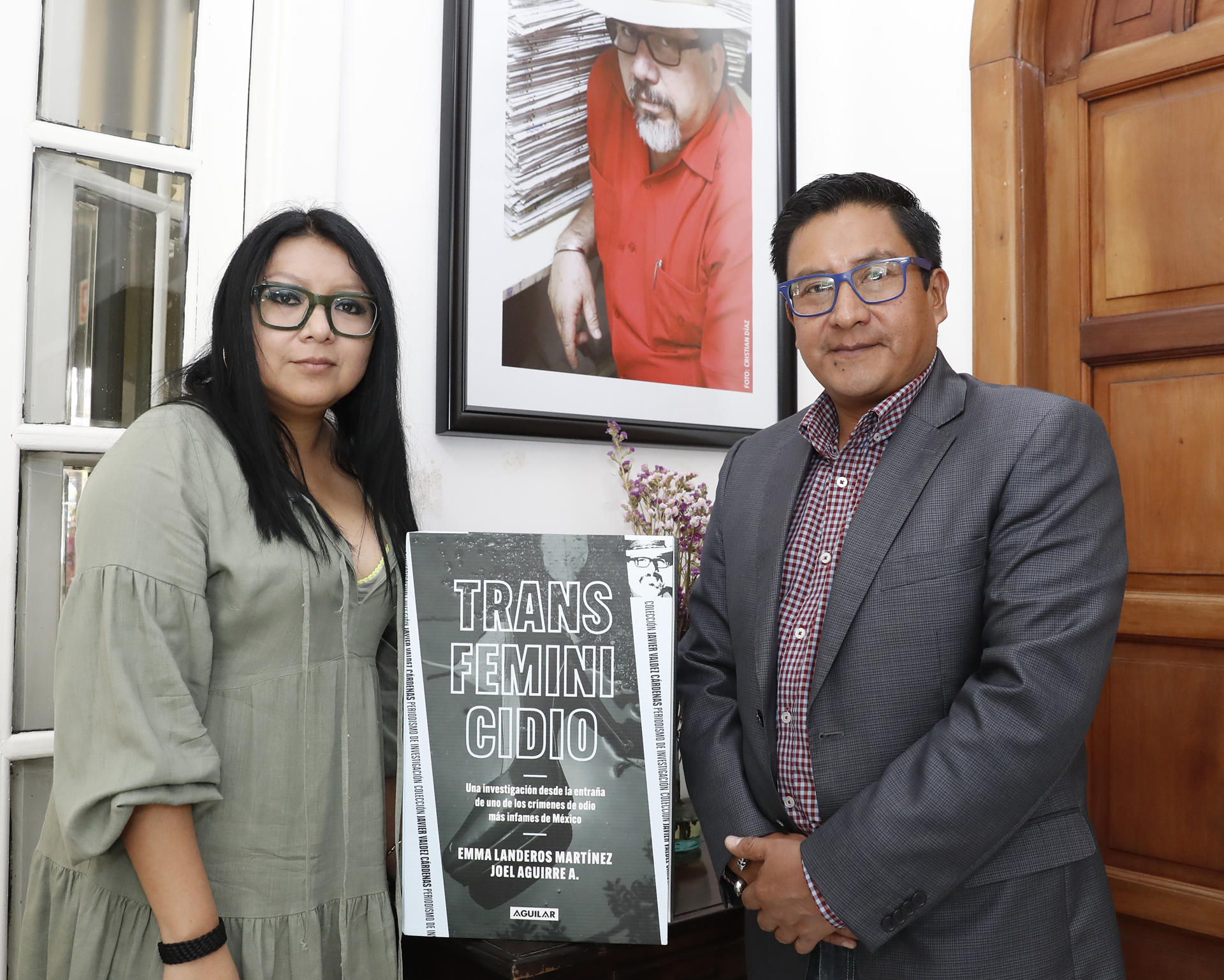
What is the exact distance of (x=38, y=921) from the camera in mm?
1212

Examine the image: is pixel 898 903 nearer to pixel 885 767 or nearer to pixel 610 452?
pixel 885 767

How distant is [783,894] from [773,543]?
0.47 m

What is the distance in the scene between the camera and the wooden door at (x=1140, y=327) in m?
1.91

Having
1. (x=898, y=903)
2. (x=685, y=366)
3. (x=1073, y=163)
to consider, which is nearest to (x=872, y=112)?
(x=1073, y=163)

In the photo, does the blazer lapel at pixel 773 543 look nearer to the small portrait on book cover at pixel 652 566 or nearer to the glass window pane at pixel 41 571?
the small portrait on book cover at pixel 652 566

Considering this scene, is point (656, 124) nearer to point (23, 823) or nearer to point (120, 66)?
point (120, 66)

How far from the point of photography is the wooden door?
1913 mm

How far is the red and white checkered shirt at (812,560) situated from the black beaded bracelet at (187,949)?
0.73 metres

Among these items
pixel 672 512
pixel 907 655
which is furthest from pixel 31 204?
pixel 907 655

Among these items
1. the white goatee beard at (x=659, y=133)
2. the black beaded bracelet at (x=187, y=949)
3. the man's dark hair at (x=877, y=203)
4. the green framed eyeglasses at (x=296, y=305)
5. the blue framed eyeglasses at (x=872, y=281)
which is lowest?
the black beaded bracelet at (x=187, y=949)

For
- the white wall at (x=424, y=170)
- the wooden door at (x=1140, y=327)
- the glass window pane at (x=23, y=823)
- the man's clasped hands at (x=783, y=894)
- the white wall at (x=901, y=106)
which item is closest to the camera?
the man's clasped hands at (x=783, y=894)

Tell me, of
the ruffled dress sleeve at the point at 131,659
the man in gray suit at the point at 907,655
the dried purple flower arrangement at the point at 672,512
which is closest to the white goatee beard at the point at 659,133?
the dried purple flower arrangement at the point at 672,512

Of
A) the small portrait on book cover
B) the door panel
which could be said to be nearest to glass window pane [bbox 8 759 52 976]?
the small portrait on book cover

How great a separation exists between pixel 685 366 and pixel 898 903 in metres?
1.38
